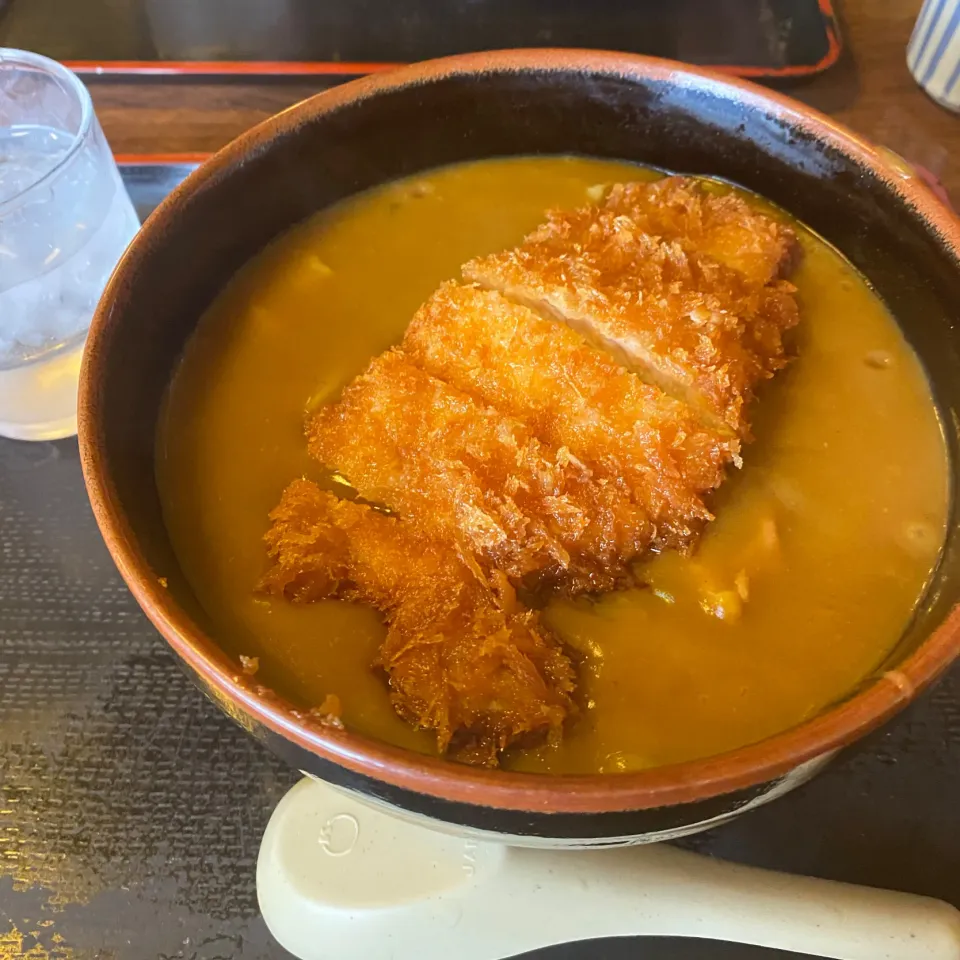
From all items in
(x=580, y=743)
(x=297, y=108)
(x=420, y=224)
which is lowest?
(x=580, y=743)

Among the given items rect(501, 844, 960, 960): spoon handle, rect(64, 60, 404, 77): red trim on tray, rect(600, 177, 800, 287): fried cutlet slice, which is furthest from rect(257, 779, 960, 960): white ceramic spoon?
rect(64, 60, 404, 77): red trim on tray

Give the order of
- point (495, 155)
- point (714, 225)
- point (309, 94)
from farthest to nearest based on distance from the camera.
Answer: point (309, 94) < point (495, 155) < point (714, 225)

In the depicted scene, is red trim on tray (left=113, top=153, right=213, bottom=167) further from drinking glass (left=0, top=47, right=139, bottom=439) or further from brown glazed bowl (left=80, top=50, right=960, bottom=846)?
brown glazed bowl (left=80, top=50, right=960, bottom=846)

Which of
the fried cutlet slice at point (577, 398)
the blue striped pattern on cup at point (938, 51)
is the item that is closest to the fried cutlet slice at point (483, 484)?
the fried cutlet slice at point (577, 398)

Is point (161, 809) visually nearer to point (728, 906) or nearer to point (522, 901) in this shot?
point (522, 901)

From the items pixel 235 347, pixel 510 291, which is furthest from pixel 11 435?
pixel 510 291

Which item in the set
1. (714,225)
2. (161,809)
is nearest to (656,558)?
(714,225)

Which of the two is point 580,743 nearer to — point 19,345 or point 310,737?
point 310,737
